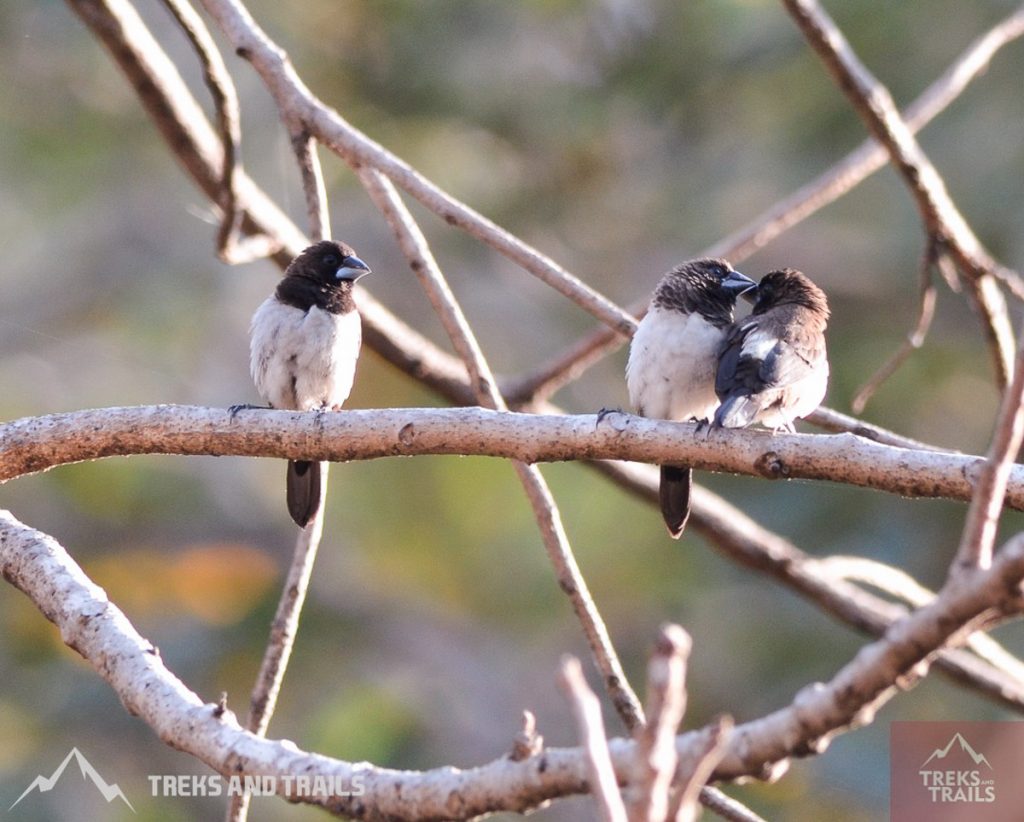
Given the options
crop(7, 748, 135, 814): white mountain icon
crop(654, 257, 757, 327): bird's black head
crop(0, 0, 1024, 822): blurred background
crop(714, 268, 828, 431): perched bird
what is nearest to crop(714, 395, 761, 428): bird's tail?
crop(714, 268, 828, 431): perched bird

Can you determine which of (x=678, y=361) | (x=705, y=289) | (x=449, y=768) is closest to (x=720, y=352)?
(x=678, y=361)

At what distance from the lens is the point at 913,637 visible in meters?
1.78

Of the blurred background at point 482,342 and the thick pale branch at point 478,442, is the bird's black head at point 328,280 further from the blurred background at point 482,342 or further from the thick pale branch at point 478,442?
the blurred background at point 482,342

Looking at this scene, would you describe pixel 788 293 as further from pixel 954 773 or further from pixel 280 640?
pixel 954 773

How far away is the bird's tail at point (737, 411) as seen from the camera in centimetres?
350

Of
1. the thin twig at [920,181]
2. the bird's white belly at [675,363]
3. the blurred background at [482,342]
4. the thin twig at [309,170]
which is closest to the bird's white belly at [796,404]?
the bird's white belly at [675,363]

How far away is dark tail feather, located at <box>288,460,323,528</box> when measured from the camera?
4.48 m

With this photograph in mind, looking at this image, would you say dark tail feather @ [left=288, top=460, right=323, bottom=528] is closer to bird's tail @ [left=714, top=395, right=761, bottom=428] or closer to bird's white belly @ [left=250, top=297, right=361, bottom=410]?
bird's white belly @ [left=250, top=297, right=361, bottom=410]

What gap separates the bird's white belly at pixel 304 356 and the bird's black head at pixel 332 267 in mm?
111

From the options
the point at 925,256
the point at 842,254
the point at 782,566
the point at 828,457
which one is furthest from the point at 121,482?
the point at 828,457

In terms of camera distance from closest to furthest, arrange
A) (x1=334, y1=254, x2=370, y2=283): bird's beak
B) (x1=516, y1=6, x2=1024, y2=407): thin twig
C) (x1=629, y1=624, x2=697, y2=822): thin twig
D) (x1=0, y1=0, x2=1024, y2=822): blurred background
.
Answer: (x1=629, y1=624, x2=697, y2=822): thin twig, (x1=334, y1=254, x2=370, y2=283): bird's beak, (x1=516, y1=6, x2=1024, y2=407): thin twig, (x1=0, y1=0, x2=1024, y2=822): blurred background

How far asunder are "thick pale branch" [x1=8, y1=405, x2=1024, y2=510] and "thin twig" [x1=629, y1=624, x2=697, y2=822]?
1.47 meters

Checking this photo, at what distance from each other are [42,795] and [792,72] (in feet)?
26.8

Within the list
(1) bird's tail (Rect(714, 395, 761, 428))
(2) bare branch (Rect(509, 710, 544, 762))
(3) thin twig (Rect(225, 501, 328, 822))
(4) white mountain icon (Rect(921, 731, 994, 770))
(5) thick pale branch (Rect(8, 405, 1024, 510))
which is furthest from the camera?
(4) white mountain icon (Rect(921, 731, 994, 770))
